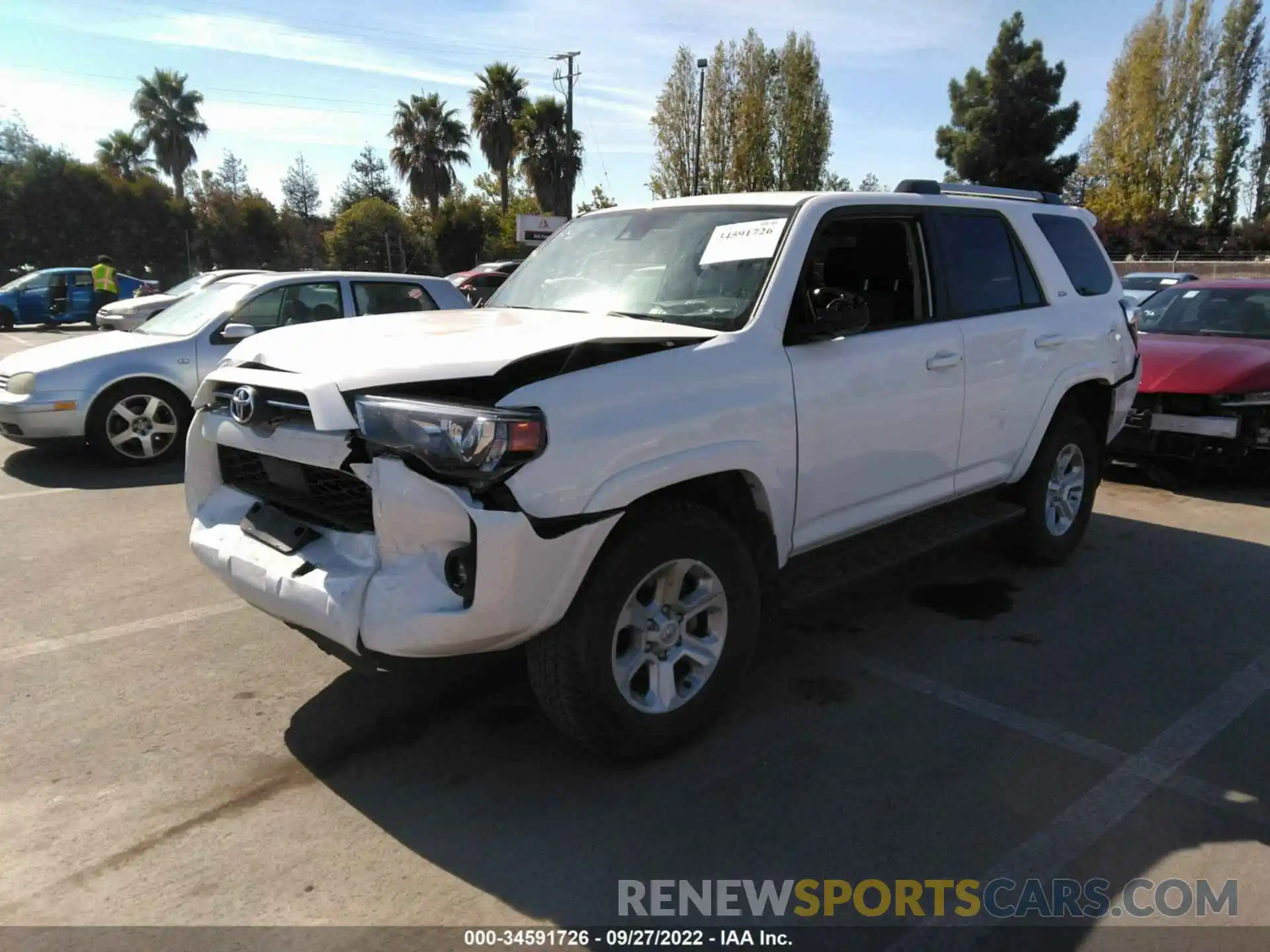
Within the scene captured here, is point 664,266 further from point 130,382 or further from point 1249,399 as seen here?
point 130,382

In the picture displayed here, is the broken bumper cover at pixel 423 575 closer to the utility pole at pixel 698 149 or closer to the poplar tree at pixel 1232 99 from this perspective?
the utility pole at pixel 698 149

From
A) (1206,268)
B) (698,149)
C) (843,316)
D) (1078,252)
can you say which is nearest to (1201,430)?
(1078,252)

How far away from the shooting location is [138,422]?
779 cm

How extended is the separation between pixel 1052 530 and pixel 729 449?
2.96 metres

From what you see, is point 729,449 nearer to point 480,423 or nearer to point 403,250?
point 480,423

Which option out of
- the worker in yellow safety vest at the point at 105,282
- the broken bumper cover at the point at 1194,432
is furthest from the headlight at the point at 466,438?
the worker in yellow safety vest at the point at 105,282

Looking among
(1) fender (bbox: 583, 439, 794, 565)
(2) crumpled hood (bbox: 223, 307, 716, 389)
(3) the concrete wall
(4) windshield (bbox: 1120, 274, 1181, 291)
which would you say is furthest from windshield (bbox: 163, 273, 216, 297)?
(3) the concrete wall

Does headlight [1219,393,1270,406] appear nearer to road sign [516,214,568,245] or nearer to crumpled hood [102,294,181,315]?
crumpled hood [102,294,181,315]

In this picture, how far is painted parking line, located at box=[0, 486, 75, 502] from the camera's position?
271 inches

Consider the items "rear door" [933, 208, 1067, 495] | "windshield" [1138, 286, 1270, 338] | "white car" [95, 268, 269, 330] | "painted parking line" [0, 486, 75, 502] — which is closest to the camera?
"rear door" [933, 208, 1067, 495]

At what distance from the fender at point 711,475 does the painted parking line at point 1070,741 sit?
2.72 ft

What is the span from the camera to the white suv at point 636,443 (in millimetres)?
2756

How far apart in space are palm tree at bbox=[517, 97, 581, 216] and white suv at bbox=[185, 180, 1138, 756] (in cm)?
4237

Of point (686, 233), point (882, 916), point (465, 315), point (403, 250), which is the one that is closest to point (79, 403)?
point (465, 315)
